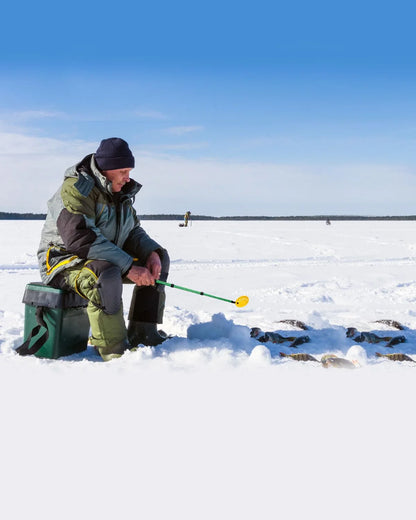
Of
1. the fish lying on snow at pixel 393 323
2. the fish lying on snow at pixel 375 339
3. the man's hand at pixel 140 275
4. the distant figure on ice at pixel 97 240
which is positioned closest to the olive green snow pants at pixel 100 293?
the distant figure on ice at pixel 97 240

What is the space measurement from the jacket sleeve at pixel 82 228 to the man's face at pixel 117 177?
16cm

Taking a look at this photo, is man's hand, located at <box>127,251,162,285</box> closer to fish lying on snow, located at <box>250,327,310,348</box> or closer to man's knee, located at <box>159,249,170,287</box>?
man's knee, located at <box>159,249,170,287</box>

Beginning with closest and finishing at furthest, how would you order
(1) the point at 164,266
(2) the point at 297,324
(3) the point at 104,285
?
(3) the point at 104,285 < (1) the point at 164,266 < (2) the point at 297,324

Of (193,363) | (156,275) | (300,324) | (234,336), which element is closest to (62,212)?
(156,275)

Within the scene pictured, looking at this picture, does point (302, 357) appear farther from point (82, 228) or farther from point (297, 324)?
point (82, 228)

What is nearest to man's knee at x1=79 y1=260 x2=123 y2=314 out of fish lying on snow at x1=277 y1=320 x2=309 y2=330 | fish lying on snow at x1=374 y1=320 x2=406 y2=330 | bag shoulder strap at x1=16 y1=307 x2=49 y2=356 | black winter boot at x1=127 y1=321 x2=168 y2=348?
bag shoulder strap at x1=16 y1=307 x2=49 y2=356

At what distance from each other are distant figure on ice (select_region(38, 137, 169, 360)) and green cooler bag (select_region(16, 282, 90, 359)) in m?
0.09

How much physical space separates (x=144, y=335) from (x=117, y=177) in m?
1.16

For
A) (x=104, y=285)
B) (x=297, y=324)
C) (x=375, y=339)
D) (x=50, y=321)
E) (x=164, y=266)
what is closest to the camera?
(x=104, y=285)

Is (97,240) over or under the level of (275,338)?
over

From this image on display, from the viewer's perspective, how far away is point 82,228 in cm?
328

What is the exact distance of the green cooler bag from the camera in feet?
11.4

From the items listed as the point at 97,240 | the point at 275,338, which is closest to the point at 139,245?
the point at 97,240

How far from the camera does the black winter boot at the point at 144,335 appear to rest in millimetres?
3814
